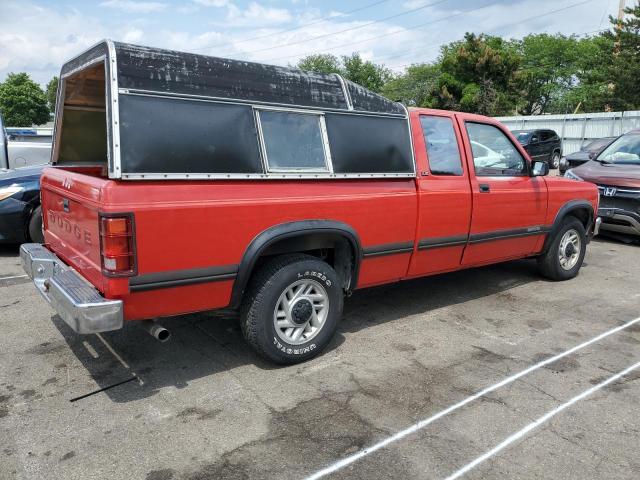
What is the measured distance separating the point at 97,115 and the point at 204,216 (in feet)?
7.40

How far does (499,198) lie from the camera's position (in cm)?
516

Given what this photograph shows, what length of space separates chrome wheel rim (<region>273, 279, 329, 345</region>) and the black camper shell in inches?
32.1

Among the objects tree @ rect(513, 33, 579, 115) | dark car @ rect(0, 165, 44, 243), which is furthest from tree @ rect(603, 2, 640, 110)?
dark car @ rect(0, 165, 44, 243)

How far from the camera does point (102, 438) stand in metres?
2.93

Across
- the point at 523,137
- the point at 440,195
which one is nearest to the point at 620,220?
the point at 440,195

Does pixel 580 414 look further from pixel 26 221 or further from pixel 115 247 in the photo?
pixel 26 221

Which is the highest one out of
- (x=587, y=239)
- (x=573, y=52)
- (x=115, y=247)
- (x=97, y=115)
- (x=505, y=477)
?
(x=573, y=52)

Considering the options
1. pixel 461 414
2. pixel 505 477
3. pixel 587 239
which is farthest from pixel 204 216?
pixel 587 239

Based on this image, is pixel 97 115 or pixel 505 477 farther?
pixel 97 115

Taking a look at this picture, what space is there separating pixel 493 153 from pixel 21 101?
2207 inches

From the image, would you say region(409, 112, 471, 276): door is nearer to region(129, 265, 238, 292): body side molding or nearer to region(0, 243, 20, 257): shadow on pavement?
region(129, 265, 238, 292): body side molding

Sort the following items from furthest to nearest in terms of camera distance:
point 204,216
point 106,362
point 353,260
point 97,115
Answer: point 97,115, point 353,260, point 106,362, point 204,216

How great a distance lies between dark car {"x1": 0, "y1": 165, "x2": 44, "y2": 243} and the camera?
21.7 ft

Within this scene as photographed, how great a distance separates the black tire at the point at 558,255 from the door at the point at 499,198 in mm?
380
